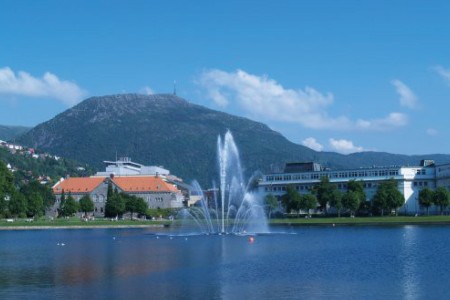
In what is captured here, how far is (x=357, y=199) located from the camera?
128 meters

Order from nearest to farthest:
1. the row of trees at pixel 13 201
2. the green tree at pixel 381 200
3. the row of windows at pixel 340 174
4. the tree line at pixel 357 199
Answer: the row of trees at pixel 13 201
the tree line at pixel 357 199
the green tree at pixel 381 200
the row of windows at pixel 340 174

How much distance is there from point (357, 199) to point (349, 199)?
4.69ft

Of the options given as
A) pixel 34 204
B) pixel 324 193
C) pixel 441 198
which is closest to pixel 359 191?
pixel 324 193

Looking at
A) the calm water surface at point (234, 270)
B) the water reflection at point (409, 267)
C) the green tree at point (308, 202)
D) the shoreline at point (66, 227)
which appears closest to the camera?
the water reflection at point (409, 267)

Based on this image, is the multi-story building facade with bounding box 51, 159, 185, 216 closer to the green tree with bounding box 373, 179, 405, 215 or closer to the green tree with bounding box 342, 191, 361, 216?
the green tree with bounding box 342, 191, 361, 216

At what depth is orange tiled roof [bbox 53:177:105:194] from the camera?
181875 millimetres

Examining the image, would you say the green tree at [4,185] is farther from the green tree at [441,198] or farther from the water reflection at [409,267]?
the water reflection at [409,267]

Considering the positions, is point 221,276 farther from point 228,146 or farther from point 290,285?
point 228,146

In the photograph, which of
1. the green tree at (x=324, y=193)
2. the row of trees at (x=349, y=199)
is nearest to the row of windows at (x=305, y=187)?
the row of trees at (x=349, y=199)

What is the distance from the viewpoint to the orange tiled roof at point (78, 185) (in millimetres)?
181875

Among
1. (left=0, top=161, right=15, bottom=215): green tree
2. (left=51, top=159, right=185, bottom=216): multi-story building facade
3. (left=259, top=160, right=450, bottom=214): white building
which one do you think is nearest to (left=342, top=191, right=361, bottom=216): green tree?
(left=259, top=160, right=450, bottom=214): white building

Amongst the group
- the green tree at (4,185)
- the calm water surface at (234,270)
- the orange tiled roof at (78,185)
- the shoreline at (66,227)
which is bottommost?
the calm water surface at (234,270)

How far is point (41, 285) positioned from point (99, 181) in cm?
14559

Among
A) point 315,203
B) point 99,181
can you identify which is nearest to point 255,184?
point 99,181
